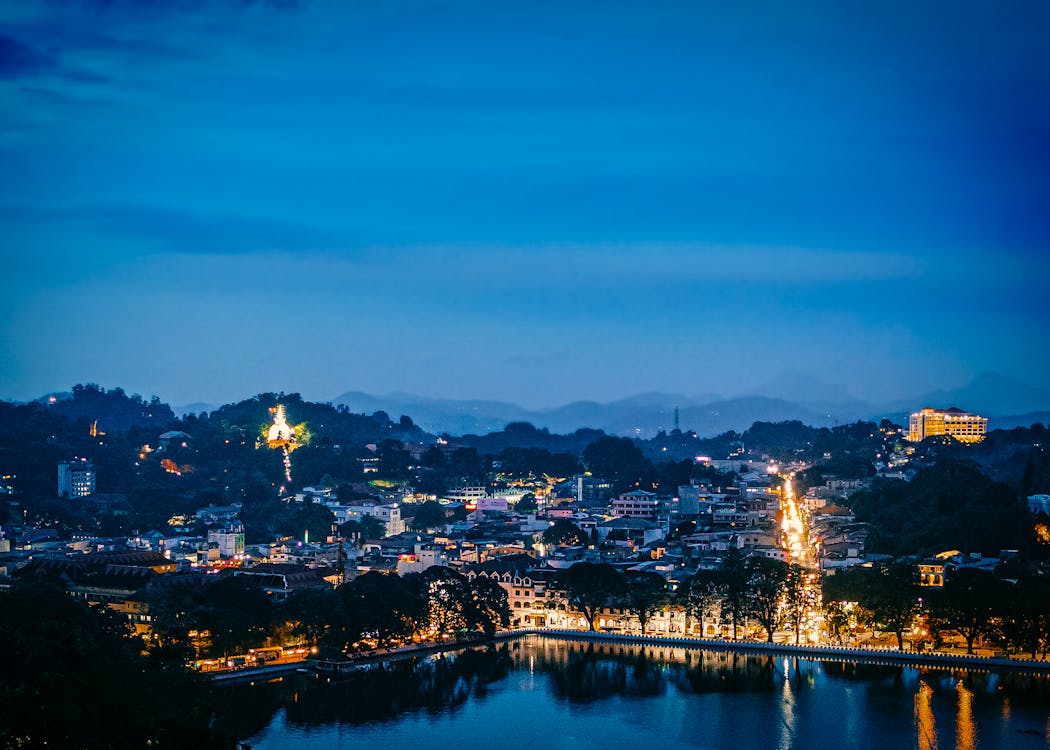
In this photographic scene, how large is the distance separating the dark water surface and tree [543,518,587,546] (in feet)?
29.5

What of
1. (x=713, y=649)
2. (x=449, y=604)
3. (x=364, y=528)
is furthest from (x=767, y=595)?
(x=364, y=528)

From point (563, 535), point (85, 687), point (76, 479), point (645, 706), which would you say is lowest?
point (645, 706)

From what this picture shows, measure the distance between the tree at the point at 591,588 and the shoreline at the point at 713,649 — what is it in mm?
400

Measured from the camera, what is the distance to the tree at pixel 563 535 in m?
27.6

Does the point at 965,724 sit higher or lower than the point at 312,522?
lower

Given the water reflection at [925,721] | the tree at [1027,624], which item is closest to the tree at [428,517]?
the tree at [1027,624]

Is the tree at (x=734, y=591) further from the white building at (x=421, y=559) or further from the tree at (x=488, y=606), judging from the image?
the white building at (x=421, y=559)

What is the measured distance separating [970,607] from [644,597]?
4778 millimetres

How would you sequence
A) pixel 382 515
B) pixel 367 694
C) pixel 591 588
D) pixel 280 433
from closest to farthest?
pixel 367 694
pixel 591 588
pixel 382 515
pixel 280 433

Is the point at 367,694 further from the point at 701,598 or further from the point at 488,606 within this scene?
the point at 701,598

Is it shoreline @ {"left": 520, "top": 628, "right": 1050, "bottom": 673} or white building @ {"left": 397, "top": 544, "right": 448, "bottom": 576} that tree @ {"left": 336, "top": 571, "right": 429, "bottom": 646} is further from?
white building @ {"left": 397, "top": 544, "right": 448, "bottom": 576}

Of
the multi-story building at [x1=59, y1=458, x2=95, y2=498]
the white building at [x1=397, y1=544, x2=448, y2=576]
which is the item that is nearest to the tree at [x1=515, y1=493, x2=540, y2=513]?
the white building at [x1=397, y1=544, x2=448, y2=576]

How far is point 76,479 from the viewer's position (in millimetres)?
36719

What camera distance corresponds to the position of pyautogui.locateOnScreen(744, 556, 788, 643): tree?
1919 centimetres
